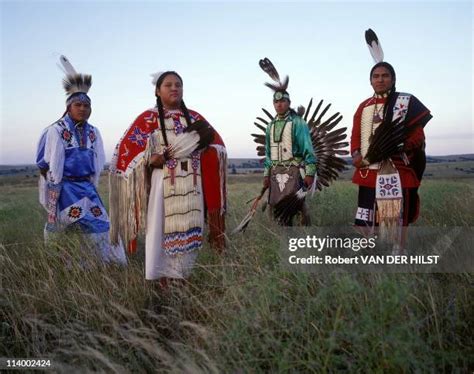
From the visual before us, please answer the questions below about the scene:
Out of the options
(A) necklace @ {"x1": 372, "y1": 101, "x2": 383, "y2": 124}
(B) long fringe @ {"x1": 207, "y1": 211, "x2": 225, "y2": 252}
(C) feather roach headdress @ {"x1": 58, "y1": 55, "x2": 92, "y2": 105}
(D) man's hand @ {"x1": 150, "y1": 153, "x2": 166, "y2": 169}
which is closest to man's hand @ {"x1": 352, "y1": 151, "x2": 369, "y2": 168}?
(A) necklace @ {"x1": 372, "y1": 101, "x2": 383, "y2": 124}

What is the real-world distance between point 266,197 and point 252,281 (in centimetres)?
344

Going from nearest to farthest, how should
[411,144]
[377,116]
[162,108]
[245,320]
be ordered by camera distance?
1. [245,320]
2. [162,108]
3. [411,144]
4. [377,116]

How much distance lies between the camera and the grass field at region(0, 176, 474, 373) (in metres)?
2.45

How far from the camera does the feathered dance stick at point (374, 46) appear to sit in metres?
4.73

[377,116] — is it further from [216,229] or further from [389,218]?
[216,229]

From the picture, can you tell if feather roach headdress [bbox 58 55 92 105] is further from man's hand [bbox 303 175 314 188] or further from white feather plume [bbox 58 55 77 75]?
man's hand [bbox 303 175 314 188]

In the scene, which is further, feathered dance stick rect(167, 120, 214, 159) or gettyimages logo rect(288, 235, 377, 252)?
gettyimages logo rect(288, 235, 377, 252)

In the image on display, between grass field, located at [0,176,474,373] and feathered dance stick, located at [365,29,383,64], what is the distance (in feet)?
7.26

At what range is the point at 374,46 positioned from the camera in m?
4.73

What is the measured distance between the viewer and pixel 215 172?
13.9 feet

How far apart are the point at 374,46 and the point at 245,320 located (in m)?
3.33

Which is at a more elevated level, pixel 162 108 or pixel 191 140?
pixel 162 108

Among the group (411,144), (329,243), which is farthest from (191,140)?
Result: (411,144)

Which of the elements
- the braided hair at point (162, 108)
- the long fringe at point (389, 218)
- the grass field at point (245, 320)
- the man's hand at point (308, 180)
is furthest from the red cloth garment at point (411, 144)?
the braided hair at point (162, 108)
